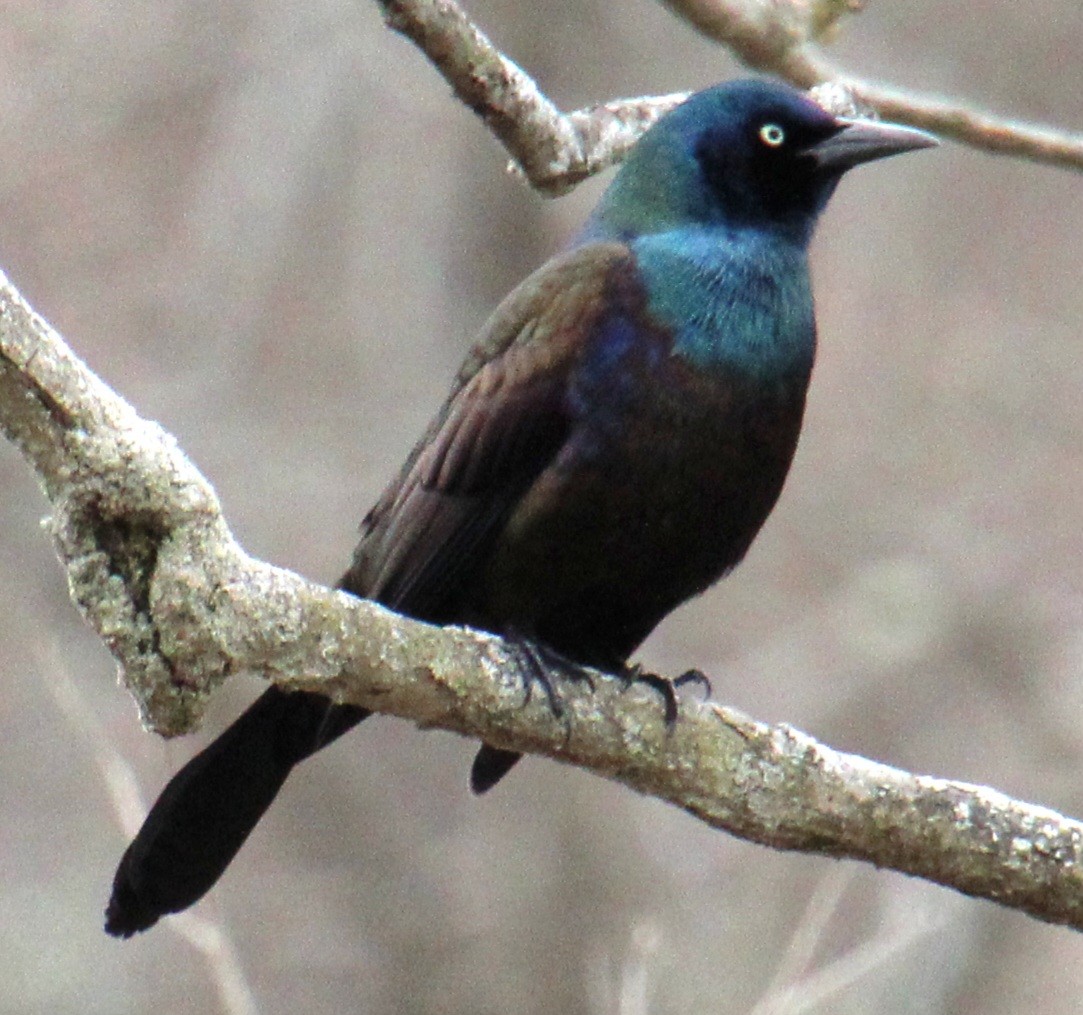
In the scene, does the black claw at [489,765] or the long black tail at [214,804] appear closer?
the long black tail at [214,804]

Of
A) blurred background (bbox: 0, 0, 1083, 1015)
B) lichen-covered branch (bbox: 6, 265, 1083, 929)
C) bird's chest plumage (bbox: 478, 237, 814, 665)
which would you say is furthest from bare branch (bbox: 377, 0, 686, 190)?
blurred background (bbox: 0, 0, 1083, 1015)

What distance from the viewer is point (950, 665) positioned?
6477 millimetres

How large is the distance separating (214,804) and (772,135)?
164 cm

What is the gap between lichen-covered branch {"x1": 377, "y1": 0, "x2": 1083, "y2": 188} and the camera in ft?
12.7

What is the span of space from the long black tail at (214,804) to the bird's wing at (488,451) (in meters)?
0.25

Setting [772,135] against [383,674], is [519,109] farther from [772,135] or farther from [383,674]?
[383,674]

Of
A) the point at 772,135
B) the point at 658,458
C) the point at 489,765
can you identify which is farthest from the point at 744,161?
the point at 489,765

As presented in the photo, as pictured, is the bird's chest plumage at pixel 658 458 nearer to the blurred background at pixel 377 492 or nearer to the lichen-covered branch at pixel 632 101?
the lichen-covered branch at pixel 632 101

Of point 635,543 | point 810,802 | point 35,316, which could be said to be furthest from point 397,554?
point 35,316

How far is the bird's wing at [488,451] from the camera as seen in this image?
3.94m

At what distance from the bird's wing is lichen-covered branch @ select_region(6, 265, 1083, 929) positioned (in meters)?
0.40

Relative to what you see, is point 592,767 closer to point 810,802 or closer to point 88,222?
point 810,802

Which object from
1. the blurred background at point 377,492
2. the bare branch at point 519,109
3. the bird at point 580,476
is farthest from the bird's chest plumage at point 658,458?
the blurred background at point 377,492

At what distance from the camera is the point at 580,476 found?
383 centimetres
